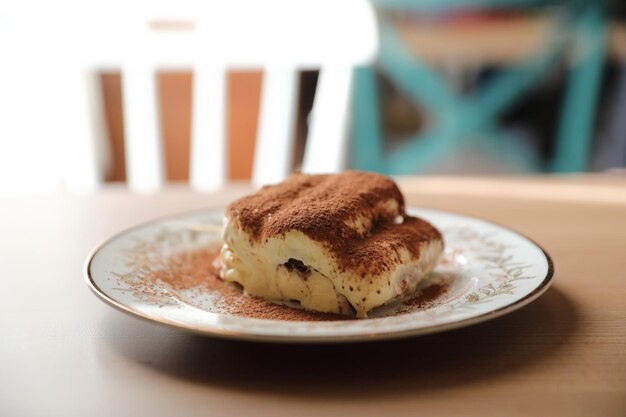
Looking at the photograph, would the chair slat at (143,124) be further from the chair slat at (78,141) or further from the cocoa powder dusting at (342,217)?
the cocoa powder dusting at (342,217)

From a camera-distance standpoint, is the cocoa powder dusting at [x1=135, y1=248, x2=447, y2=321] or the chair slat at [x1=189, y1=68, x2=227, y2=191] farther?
the chair slat at [x1=189, y1=68, x2=227, y2=191]

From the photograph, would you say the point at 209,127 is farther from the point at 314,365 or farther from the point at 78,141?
the point at 314,365

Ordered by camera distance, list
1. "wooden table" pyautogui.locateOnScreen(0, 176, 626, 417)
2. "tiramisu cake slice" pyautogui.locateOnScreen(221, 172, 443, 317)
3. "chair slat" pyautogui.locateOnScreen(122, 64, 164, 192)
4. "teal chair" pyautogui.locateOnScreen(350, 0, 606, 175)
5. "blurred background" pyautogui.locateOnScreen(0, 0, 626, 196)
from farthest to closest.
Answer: "teal chair" pyautogui.locateOnScreen(350, 0, 606, 175) → "blurred background" pyautogui.locateOnScreen(0, 0, 626, 196) → "chair slat" pyautogui.locateOnScreen(122, 64, 164, 192) → "tiramisu cake slice" pyautogui.locateOnScreen(221, 172, 443, 317) → "wooden table" pyautogui.locateOnScreen(0, 176, 626, 417)

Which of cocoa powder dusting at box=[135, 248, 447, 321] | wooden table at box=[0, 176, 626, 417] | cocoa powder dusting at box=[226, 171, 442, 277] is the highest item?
cocoa powder dusting at box=[226, 171, 442, 277]

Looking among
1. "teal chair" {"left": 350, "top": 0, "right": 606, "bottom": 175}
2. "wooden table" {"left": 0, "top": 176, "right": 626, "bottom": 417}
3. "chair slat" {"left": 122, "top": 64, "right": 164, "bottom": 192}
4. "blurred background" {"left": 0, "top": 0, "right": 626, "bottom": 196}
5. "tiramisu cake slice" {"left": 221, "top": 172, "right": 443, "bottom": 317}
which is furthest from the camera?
"teal chair" {"left": 350, "top": 0, "right": 606, "bottom": 175}

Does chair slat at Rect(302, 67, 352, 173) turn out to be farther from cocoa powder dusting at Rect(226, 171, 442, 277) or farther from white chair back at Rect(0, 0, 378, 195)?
cocoa powder dusting at Rect(226, 171, 442, 277)

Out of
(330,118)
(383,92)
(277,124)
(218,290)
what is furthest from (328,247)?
(383,92)

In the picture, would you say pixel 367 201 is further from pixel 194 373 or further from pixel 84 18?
pixel 84 18

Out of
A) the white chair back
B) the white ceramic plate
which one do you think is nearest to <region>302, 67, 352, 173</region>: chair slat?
the white chair back

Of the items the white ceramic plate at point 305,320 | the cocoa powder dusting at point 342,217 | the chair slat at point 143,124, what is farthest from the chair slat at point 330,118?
the cocoa powder dusting at point 342,217
